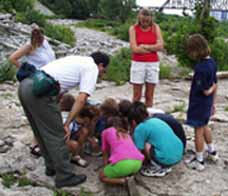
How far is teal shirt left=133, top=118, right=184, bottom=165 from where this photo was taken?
4191 mm

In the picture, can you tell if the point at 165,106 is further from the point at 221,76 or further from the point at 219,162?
the point at 221,76

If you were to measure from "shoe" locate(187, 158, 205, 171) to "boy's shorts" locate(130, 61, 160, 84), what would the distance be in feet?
4.78

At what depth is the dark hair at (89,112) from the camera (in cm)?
439

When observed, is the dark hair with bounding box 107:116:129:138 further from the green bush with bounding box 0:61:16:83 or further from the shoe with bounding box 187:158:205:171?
the green bush with bounding box 0:61:16:83

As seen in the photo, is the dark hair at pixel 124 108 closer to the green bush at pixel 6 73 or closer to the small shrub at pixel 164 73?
the green bush at pixel 6 73

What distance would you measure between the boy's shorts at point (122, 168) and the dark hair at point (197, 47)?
43.1 inches

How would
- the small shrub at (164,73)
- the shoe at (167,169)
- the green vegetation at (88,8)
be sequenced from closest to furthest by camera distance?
the shoe at (167,169) < the small shrub at (164,73) < the green vegetation at (88,8)

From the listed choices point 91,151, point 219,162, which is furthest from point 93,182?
point 219,162

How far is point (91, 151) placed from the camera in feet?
15.6

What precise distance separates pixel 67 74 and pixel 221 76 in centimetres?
702

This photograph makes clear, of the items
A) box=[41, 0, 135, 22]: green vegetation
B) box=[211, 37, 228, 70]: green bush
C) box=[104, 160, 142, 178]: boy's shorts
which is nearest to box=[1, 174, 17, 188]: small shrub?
box=[104, 160, 142, 178]: boy's shorts

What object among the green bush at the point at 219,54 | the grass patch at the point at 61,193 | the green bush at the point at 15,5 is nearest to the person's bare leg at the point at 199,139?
the grass patch at the point at 61,193

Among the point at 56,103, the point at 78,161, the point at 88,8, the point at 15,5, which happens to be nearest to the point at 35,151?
the point at 78,161

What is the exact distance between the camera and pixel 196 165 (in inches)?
179
